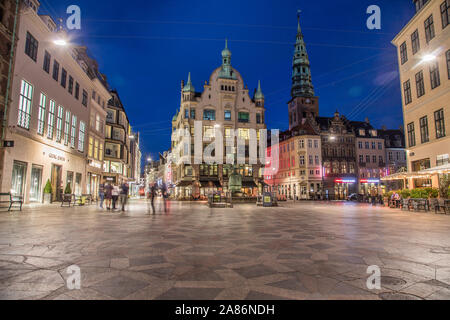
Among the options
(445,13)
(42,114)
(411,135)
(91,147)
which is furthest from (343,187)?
(42,114)

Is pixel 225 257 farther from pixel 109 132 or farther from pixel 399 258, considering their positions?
pixel 109 132

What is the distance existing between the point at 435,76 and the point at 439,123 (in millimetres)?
3896

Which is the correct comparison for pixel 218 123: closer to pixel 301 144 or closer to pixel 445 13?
pixel 301 144

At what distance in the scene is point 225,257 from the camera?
4.95 metres

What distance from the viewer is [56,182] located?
26.8 metres

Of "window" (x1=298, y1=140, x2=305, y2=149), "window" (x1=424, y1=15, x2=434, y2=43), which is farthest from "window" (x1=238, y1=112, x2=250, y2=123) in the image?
"window" (x1=424, y1=15, x2=434, y2=43)

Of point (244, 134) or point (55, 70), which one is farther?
point (244, 134)

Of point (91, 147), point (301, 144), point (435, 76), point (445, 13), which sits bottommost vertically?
point (91, 147)

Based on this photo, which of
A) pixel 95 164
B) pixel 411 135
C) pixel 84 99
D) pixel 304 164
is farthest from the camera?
pixel 304 164

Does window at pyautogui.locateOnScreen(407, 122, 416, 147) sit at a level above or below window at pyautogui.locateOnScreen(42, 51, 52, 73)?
below

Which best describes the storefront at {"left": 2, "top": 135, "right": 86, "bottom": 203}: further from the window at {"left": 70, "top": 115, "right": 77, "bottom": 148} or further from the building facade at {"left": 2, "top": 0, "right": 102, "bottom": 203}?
the window at {"left": 70, "top": 115, "right": 77, "bottom": 148}

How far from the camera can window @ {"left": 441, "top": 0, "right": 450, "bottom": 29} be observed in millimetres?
20547

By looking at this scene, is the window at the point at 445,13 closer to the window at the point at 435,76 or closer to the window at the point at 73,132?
the window at the point at 435,76
